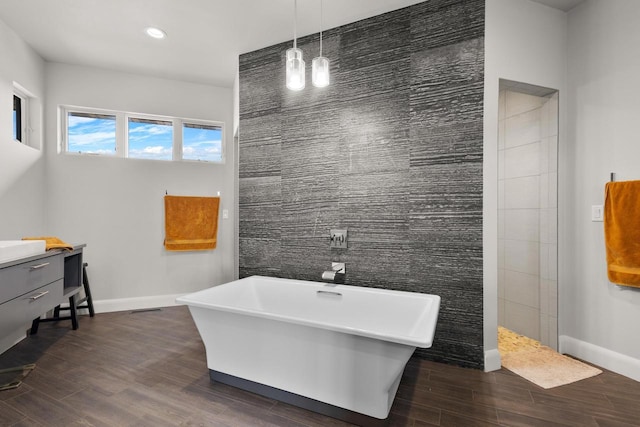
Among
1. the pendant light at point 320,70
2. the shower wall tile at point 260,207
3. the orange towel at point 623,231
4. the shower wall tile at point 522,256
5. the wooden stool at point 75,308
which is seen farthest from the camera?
the shower wall tile at point 260,207

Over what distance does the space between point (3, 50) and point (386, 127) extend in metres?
3.23

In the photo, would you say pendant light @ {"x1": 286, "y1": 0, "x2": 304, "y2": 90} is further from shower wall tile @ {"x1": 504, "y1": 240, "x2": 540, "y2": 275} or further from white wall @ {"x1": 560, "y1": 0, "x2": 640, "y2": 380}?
shower wall tile @ {"x1": 504, "y1": 240, "x2": 540, "y2": 275}

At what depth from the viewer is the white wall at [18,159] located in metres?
2.60

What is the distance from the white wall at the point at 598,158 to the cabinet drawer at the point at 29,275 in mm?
3861

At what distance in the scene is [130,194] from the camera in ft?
11.6

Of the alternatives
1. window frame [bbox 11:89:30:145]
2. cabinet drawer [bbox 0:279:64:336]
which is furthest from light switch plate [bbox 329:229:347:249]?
window frame [bbox 11:89:30:145]

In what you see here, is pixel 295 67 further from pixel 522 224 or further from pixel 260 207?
pixel 522 224

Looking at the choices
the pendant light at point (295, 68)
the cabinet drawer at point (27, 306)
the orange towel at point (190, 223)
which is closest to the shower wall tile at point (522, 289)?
the pendant light at point (295, 68)

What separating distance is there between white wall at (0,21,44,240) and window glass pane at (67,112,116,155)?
0.31 metres

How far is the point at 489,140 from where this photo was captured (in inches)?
86.4

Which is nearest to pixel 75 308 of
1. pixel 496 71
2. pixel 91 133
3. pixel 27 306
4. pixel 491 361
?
pixel 27 306

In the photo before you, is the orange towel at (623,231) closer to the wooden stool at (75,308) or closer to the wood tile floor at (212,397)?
the wood tile floor at (212,397)

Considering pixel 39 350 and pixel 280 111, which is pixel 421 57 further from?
pixel 39 350

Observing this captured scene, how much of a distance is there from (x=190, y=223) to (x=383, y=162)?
242 cm
